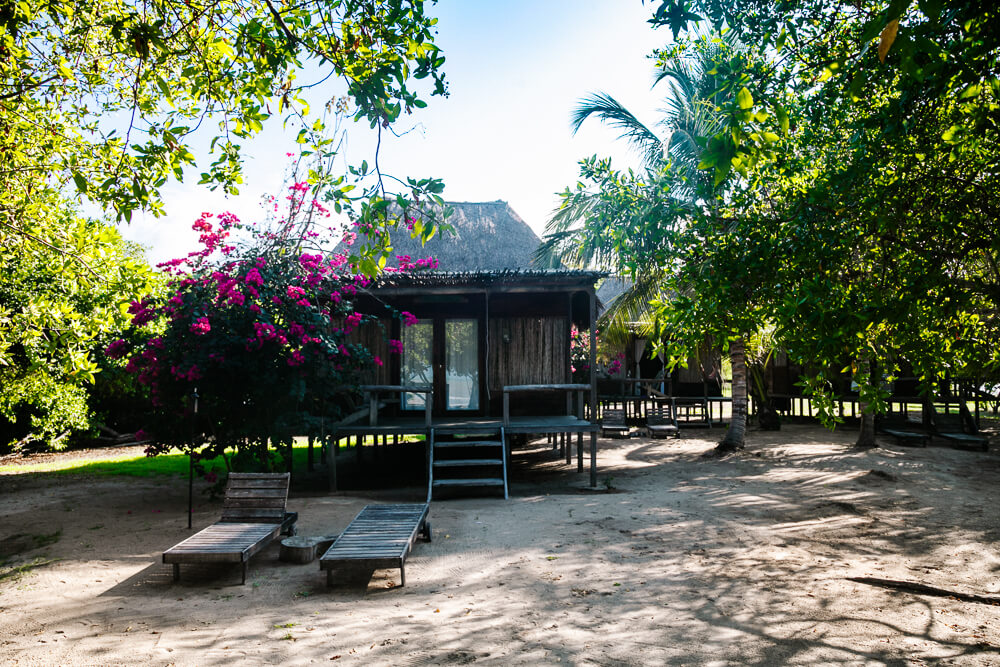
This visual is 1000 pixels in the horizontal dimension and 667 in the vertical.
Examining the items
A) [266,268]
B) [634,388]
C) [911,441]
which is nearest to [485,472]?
[266,268]

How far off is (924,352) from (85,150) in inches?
314

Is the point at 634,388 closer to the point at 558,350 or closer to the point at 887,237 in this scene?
the point at 558,350

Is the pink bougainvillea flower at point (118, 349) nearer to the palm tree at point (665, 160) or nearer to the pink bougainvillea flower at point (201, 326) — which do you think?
the pink bougainvillea flower at point (201, 326)

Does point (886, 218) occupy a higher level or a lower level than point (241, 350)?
higher

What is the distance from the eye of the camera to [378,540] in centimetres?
583

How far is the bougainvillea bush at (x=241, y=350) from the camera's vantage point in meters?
8.12

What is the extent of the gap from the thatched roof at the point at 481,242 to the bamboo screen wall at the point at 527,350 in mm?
7567

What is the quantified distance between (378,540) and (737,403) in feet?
31.9

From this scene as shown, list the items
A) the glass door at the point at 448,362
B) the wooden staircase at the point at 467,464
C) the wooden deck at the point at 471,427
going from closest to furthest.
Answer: the wooden staircase at the point at 467,464 < the wooden deck at the point at 471,427 < the glass door at the point at 448,362

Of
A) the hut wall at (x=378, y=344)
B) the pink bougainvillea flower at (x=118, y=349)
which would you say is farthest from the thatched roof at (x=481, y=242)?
the pink bougainvillea flower at (x=118, y=349)

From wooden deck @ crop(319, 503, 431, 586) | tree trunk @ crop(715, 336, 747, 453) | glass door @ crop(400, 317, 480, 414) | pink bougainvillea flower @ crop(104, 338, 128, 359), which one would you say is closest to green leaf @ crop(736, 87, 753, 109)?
wooden deck @ crop(319, 503, 431, 586)

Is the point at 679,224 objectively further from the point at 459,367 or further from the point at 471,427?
the point at 471,427

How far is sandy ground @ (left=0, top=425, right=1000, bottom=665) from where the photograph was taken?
4.02 m

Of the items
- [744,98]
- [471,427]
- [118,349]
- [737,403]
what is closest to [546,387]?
[471,427]
